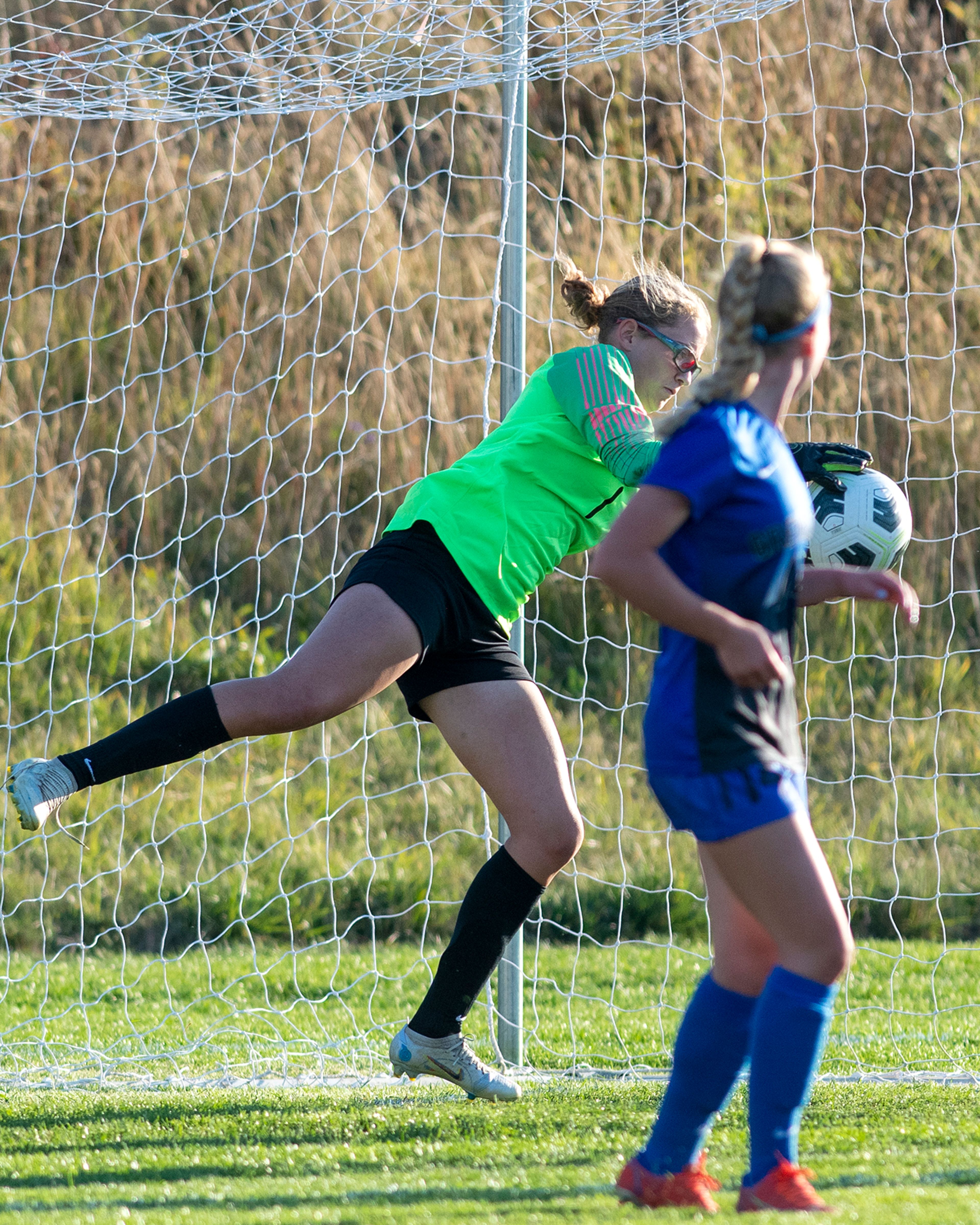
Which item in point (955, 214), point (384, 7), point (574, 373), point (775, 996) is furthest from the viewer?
point (955, 214)

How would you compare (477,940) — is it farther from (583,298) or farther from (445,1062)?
(583,298)

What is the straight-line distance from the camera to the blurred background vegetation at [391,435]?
6.20m

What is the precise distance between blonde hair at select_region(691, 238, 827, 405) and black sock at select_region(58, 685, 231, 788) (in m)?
1.41

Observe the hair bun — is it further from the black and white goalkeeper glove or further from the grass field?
the grass field

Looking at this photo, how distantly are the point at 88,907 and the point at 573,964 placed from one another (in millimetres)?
2238

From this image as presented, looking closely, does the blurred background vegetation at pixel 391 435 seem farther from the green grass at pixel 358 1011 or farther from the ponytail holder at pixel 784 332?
the ponytail holder at pixel 784 332

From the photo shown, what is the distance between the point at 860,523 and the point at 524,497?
744mm

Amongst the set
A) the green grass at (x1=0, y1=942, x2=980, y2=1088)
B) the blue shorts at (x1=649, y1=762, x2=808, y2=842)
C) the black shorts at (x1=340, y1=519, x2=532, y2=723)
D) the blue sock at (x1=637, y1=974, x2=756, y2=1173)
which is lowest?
the green grass at (x1=0, y1=942, x2=980, y2=1088)

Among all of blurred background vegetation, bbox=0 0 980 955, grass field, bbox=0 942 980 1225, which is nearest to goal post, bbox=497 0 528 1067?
grass field, bbox=0 942 980 1225

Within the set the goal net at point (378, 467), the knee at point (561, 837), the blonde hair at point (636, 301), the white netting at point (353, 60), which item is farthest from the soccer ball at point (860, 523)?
the white netting at point (353, 60)

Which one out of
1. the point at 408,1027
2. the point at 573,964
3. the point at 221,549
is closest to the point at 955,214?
the point at 221,549

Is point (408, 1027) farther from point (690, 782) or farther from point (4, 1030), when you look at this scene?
point (4, 1030)

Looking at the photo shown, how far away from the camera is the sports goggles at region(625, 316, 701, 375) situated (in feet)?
10.2

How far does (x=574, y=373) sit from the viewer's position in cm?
299
